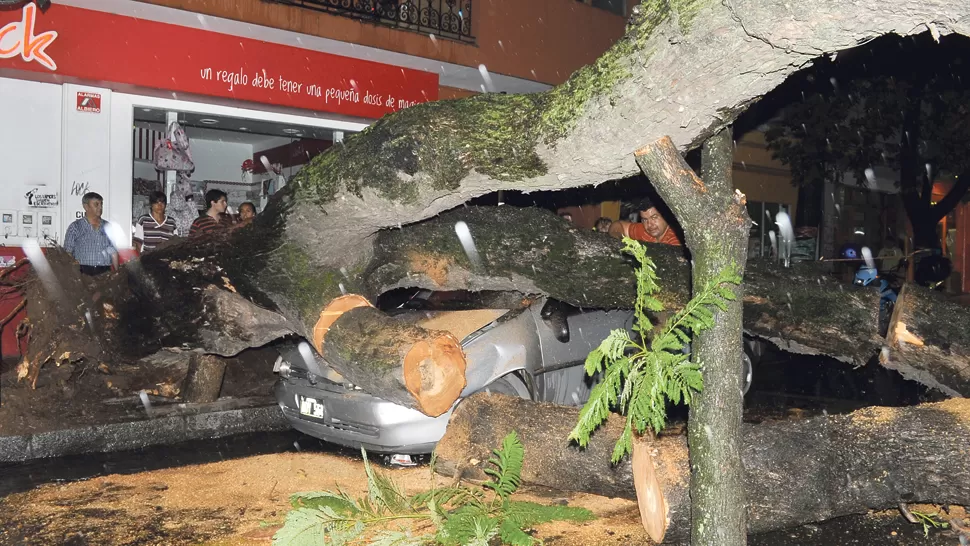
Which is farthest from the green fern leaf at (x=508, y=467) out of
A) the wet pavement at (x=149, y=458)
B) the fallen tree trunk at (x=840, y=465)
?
the wet pavement at (x=149, y=458)

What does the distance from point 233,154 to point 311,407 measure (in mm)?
11343

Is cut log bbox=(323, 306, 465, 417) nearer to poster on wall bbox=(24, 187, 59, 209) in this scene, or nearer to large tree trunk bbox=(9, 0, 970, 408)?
Result: large tree trunk bbox=(9, 0, 970, 408)

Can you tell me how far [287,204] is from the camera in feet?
17.7

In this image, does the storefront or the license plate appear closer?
the license plate

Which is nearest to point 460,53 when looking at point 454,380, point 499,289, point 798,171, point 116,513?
point 798,171

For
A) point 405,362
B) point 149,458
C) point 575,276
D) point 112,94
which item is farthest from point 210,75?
point 405,362

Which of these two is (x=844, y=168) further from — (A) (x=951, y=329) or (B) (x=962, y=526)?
(B) (x=962, y=526)

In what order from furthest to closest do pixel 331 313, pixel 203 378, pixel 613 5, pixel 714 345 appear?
pixel 613 5, pixel 203 378, pixel 331 313, pixel 714 345

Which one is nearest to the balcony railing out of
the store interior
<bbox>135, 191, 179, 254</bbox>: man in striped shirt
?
A: the store interior

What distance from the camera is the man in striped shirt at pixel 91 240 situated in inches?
357

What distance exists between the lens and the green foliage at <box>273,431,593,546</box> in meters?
3.89

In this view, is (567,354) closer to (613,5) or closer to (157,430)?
(157,430)

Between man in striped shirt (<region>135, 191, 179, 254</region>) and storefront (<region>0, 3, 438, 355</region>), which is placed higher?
storefront (<region>0, 3, 438, 355</region>)

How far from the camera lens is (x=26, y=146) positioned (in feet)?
32.2
